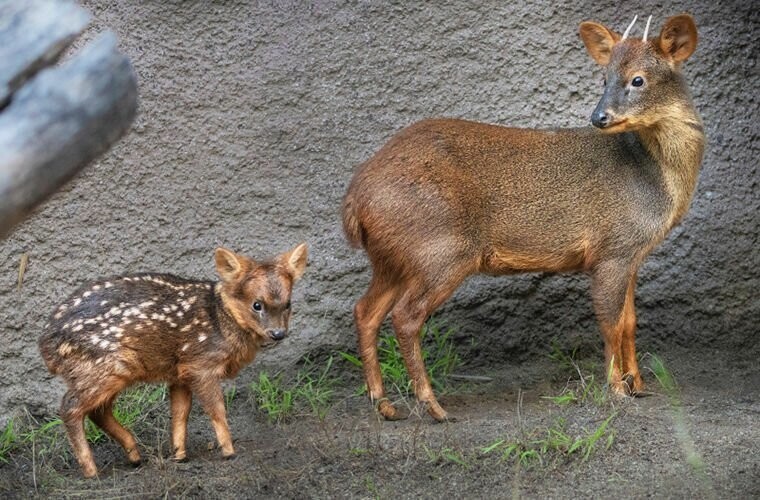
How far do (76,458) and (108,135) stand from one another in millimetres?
3367

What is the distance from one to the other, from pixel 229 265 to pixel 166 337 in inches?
18.2

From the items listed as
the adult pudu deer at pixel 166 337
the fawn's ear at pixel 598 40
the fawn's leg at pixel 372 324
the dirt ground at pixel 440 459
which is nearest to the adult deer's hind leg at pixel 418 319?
the dirt ground at pixel 440 459

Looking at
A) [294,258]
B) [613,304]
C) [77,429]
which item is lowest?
[613,304]

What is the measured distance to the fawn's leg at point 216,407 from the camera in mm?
6000

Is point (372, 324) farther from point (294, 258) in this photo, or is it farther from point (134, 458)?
point (134, 458)

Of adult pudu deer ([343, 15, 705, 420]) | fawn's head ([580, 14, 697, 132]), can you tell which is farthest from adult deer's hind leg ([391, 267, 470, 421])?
fawn's head ([580, 14, 697, 132])

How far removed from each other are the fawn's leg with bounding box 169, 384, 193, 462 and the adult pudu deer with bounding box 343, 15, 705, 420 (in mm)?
1018

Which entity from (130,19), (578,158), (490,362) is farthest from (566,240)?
(130,19)

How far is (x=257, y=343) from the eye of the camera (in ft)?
20.2

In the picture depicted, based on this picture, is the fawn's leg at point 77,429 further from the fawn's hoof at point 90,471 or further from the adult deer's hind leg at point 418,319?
the adult deer's hind leg at point 418,319

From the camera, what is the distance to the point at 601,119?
6359 mm

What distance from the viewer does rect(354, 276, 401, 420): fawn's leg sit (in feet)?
22.1

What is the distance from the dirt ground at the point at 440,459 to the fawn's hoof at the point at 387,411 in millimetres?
63

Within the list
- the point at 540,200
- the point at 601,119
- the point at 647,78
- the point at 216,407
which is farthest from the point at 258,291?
the point at 647,78
